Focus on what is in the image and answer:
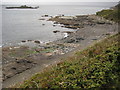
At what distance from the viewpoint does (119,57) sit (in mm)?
12141

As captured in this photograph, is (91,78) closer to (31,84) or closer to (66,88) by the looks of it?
(66,88)

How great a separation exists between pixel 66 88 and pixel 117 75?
130 inches

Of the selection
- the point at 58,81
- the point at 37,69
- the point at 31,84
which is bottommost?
the point at 37,69

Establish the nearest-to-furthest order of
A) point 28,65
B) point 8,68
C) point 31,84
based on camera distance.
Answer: point 31,84
point 8,68
point 28,65

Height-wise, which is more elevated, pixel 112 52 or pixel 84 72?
pixel 112 52

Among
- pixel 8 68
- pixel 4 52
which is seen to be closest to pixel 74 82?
pixel 8 68

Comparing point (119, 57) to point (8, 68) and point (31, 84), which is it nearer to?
point (31, 84)

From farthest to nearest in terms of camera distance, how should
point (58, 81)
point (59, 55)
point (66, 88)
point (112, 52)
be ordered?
point (59, 55), point (112, 52), point (58, 81), point (66, 88)

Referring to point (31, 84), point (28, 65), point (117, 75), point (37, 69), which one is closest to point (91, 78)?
point (117, 75)

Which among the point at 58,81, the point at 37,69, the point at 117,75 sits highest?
the point at 117,75

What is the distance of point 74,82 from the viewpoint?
10.1 metres

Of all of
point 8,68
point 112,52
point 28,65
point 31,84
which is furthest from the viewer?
point 28,65

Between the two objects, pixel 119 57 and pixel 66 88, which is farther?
pixel 119 57

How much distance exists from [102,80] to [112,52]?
13.9ft
